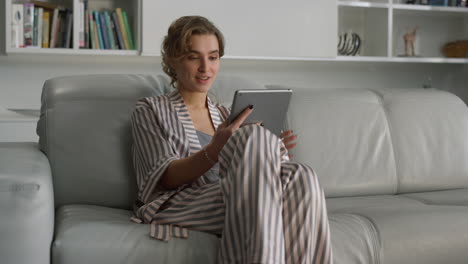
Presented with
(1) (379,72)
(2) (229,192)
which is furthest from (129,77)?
(1) (379,72)

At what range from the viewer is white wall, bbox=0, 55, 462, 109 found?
3.54m

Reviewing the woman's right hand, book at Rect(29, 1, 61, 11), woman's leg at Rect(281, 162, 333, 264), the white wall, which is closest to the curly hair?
the woman's right hand

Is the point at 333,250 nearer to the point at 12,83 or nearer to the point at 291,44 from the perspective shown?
the point at 291,44

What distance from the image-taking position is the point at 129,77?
217 centimetres

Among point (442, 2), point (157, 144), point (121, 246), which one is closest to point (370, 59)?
point (442, 2)

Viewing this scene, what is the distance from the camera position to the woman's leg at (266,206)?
1.42 m

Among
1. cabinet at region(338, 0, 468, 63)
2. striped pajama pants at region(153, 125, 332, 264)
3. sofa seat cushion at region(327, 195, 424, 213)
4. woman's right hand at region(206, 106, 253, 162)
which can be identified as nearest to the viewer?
striped pajama pants at region(153, 125, 332, 264)

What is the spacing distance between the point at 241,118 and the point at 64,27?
77.2 inches

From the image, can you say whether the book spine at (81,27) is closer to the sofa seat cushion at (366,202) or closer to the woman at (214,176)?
the woman at (214,176)

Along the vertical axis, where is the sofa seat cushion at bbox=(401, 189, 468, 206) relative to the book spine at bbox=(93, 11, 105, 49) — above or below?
below

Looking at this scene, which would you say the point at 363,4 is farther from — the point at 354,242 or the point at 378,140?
the point at 354,242

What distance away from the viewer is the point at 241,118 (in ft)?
5.69

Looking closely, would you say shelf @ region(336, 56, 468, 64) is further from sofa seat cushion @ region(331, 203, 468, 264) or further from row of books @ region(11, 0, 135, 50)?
sofa seat cushion @ region(331, 203, 468, 264)

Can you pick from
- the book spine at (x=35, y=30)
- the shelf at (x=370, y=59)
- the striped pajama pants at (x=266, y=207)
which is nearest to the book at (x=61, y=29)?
the book spine at (x=35, y=30)
